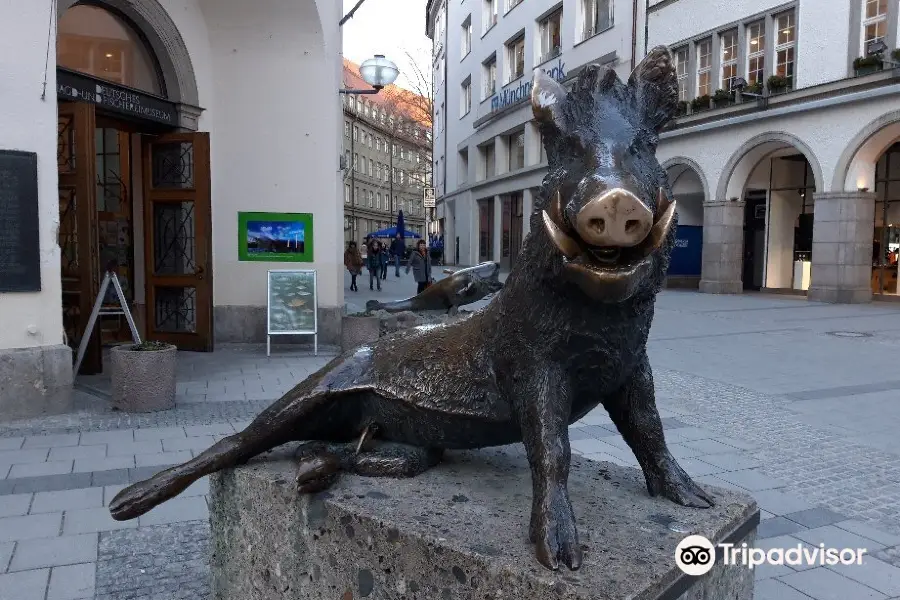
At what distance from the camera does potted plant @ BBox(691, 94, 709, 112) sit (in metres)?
19.0

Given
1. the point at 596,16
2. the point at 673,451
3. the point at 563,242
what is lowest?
the point at 673,451

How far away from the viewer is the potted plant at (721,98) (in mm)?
18344

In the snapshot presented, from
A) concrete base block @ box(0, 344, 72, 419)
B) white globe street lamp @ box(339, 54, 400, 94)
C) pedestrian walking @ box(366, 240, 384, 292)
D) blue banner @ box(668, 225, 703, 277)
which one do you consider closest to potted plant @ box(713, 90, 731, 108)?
blue banner @ box(668, 225, 703, 277)

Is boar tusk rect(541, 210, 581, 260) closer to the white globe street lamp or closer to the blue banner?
the white globe street lamp

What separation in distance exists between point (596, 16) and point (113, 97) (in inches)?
702

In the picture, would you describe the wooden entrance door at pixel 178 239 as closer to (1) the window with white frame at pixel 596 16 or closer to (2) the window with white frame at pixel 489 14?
(1) the window with white frame at pixel 596 16

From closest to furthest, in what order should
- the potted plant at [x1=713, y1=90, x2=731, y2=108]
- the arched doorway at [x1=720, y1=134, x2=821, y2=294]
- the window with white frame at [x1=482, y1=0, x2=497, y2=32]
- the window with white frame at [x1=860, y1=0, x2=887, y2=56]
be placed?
the window with white frame at [x1=860, y1=0, x2=887, y2=56] → the potted plant at [x1=713, y1=90, x2=731, y2=108] → the arched doorway at [x1=720, y1=134, x2=821, y2=294] → the window with white frame at [x1=482, y1=0, x2=497, y2=32]

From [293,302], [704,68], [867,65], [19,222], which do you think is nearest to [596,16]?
[704,68]

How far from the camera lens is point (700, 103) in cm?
1911

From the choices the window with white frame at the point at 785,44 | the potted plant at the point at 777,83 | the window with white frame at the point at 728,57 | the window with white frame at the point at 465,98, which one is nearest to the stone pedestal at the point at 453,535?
the potted plant at the point at 777,83

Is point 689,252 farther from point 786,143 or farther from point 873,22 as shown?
point 873,22

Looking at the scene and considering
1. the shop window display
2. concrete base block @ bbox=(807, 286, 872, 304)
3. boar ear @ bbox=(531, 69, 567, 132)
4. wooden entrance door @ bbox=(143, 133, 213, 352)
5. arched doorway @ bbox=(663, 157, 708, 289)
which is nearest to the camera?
boar ear @ bbox=(531, 69, 567, 132)

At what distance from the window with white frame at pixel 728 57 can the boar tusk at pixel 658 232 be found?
62.2 feet

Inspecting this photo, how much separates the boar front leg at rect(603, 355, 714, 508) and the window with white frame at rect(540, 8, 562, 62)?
2369 cm
